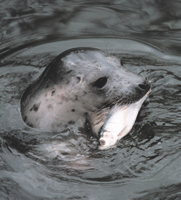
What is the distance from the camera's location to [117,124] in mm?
4008

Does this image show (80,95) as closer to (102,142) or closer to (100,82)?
(100,82)

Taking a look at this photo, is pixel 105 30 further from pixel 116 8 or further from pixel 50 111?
pixel 50 111

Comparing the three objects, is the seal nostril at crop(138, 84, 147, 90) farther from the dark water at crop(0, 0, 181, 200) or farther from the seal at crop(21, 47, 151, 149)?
the dark water at crop(0, 0, 181, 200)

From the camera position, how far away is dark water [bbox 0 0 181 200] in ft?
12.0

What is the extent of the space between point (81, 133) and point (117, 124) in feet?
1.27

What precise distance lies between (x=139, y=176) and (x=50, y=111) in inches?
41.5

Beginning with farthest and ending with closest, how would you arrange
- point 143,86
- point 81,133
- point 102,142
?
1. point 143,86
2. point 81,133
3. point 102,142

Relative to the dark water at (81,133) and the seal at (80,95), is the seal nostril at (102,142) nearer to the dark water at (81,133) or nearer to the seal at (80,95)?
the dark water at (81,133)

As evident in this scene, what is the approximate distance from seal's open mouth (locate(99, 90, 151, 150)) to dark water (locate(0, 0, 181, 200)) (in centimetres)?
10

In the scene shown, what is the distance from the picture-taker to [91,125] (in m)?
4.21

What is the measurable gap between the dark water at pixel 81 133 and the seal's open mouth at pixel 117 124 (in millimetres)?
98

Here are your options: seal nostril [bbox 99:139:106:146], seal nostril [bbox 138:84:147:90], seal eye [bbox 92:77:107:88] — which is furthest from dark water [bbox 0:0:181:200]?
seal eye [bbox 92:77:107:88]

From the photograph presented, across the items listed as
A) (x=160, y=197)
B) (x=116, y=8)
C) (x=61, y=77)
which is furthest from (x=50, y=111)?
(x=116, y=8)

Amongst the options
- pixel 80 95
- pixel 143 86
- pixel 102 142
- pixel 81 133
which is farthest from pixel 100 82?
pixel 102 142
